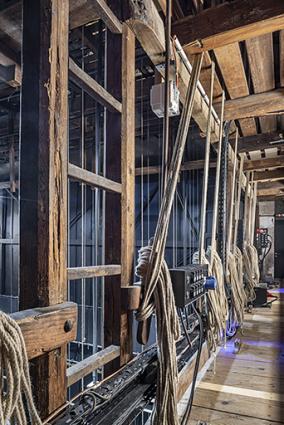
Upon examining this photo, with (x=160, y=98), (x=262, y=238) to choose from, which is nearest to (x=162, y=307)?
(x=160, y=98)

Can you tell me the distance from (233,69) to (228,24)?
1.75ft

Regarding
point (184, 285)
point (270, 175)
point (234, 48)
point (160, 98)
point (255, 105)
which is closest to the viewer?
point (184, 285)

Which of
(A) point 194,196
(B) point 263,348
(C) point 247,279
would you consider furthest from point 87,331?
(B) point 263,348

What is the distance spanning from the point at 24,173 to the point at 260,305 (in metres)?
3.80

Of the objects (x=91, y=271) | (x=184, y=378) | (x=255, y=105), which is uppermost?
(x=255, y=105)

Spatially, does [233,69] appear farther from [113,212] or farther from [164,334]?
[164,334]

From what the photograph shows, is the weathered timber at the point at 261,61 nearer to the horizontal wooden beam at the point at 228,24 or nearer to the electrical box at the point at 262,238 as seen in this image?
the horizontal wooden beam at the point at 228,24

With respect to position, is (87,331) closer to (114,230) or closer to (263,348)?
(263,348)

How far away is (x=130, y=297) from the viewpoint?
107 cm

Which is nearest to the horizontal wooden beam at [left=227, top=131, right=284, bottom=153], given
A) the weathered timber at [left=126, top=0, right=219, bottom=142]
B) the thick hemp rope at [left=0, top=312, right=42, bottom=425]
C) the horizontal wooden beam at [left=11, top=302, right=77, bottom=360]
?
the weathered timber at [left=126, top=0, right=219, bottom=142]

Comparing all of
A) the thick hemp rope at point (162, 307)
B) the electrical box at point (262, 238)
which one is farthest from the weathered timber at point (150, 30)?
the electrical box at point (262, 238)

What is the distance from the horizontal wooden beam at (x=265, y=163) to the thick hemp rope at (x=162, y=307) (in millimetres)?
2874

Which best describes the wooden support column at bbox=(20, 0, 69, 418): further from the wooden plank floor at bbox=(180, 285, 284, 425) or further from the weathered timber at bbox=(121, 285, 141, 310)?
the wooden plank floor at bbox=(180, 285, 284, 425)

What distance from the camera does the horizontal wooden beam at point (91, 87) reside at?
890 mm
